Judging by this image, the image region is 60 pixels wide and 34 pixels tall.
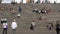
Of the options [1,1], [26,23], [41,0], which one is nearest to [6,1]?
[1,1]

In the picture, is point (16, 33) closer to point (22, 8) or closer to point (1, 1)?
point (22, 8)

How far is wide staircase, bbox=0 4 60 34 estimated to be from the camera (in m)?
39.6

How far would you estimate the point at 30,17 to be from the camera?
4506 cm

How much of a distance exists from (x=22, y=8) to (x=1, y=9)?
293cm

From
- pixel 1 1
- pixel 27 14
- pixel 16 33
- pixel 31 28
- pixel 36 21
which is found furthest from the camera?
pixel 1 1

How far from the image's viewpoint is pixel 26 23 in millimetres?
42688

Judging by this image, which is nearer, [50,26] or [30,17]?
[50,26]

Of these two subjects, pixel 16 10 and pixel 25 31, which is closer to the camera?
pixel 25 31

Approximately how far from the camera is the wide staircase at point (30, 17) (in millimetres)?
39606

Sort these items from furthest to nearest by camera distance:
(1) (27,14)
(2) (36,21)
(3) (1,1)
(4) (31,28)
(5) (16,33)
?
1. (3) (1,1)
2. (1) (27,14)
3. (2) (36,21)
4. (4) (31,28)
5. (5) (16,33)

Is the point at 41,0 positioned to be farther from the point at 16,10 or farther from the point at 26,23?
the point at 26,23

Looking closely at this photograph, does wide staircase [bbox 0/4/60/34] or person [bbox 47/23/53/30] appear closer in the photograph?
wide staircase [bbox 0/4/60/34]

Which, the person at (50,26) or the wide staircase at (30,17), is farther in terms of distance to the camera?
the person at (50,26)

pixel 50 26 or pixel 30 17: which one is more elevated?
pixel 30 17
